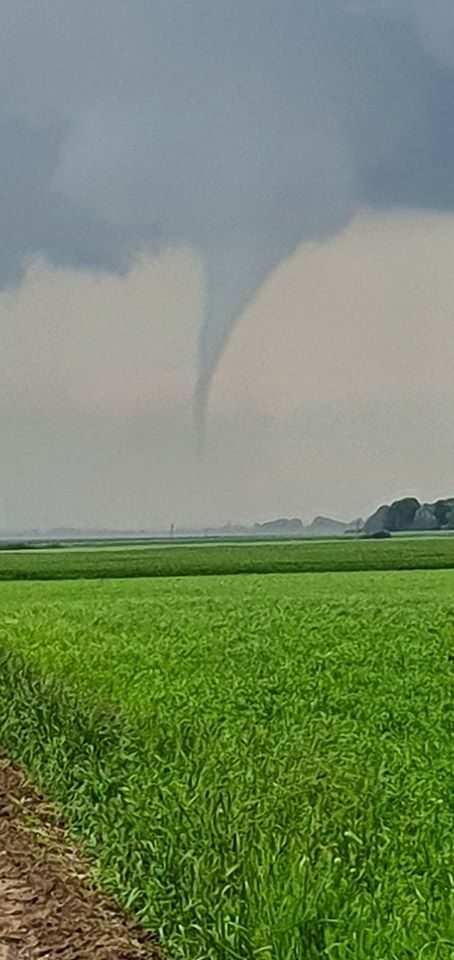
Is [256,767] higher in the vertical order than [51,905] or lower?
higher

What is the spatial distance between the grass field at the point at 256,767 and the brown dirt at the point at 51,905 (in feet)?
0.42

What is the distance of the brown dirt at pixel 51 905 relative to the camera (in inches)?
181

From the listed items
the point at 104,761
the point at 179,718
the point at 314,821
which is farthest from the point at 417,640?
the point at 314,821

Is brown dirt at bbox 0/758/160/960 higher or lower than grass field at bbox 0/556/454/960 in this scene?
lower

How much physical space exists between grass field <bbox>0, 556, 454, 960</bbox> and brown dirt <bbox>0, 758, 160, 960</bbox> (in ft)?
0.42

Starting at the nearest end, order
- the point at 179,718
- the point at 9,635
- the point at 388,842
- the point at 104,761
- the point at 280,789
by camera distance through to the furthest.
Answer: the point at 388,842 → the point at 280,789 → the point at 104,761 → the point at 179,718 → the point at 9,635

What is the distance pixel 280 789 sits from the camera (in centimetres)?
616

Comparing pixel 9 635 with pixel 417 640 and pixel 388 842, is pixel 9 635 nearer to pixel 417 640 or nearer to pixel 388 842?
pixel 417 640

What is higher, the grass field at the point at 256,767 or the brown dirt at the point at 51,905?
the grass field at the point at 256,767

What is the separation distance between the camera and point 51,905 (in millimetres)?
5148

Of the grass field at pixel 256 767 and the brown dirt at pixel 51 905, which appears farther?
the brown dirt at pixel 51 905

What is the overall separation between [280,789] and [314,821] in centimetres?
60

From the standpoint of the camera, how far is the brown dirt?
461 centimetres

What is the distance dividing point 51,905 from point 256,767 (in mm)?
1839
